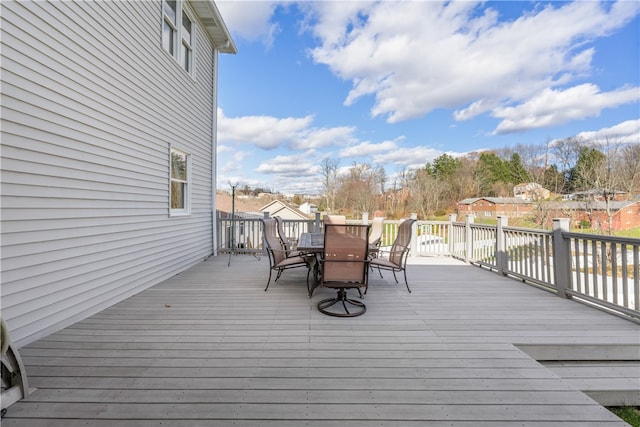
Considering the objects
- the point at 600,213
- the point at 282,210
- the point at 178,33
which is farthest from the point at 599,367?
the point at 600,213

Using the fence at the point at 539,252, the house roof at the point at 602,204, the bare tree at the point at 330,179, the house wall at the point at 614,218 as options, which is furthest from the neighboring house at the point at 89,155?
the bare tree at the point at 330,179

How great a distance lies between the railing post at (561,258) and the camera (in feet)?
12.1

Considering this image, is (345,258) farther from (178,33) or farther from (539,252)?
(178,33)

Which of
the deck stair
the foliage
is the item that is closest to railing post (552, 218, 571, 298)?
the deck stair

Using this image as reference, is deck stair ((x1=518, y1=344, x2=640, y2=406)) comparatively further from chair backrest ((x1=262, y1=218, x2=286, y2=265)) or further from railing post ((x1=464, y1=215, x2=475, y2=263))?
railing post ((x1=464, y1=215, x2=475, y2=263))

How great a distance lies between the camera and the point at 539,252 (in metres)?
4.26

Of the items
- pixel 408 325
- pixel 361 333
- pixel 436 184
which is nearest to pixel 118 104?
pixel 361 333

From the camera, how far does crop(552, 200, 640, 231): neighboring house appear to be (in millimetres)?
13633

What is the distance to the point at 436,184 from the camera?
2695cm

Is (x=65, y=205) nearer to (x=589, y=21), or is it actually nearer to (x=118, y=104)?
(x=118, y=104)

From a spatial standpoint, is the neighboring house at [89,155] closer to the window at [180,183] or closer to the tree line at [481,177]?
the window at [180,183]

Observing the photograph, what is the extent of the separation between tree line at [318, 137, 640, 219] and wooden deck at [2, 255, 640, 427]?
1544 centimetres

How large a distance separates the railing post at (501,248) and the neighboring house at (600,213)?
41.9 feet

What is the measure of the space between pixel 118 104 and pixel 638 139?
20.9m
